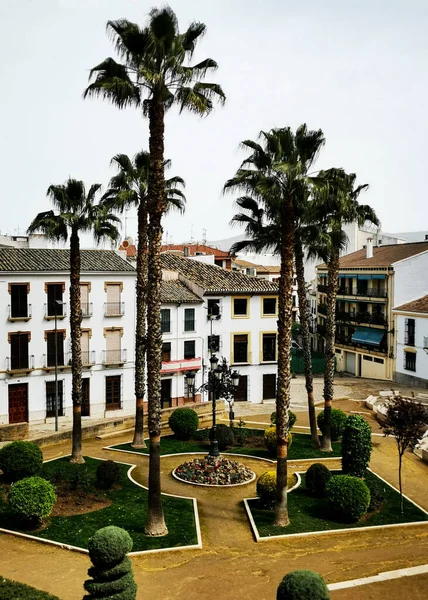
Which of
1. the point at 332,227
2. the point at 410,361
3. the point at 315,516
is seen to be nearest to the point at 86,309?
the point at 332,227

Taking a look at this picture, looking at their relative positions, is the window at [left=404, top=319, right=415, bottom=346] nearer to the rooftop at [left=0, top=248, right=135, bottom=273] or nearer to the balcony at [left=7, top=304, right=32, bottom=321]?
the rooftop at [left=0, top=248, right=135, bottom=273]

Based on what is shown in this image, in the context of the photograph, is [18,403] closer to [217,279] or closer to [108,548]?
[217,279]

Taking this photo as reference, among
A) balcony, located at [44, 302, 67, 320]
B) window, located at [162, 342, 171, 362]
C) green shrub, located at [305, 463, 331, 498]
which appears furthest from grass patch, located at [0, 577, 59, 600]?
window, located at [162, 342, 171, 362]

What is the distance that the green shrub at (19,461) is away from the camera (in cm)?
2125

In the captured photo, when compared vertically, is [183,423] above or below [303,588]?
below

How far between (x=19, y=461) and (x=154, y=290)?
928 cm

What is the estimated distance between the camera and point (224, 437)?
93.9 ft

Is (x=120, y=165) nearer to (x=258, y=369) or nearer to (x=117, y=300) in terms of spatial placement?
(x=117, y=300)

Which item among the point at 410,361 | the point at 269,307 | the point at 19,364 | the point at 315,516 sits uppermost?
the point at 269,307

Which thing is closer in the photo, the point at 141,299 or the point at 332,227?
the point at 332,227

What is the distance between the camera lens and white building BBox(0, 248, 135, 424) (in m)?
35.1

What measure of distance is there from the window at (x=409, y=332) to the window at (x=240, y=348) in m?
15.3

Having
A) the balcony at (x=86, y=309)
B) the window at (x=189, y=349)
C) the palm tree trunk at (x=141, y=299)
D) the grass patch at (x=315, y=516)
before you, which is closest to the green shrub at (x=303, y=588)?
the grass patch at (x=315, y=516)

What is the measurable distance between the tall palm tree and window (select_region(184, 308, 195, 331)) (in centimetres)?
2119
